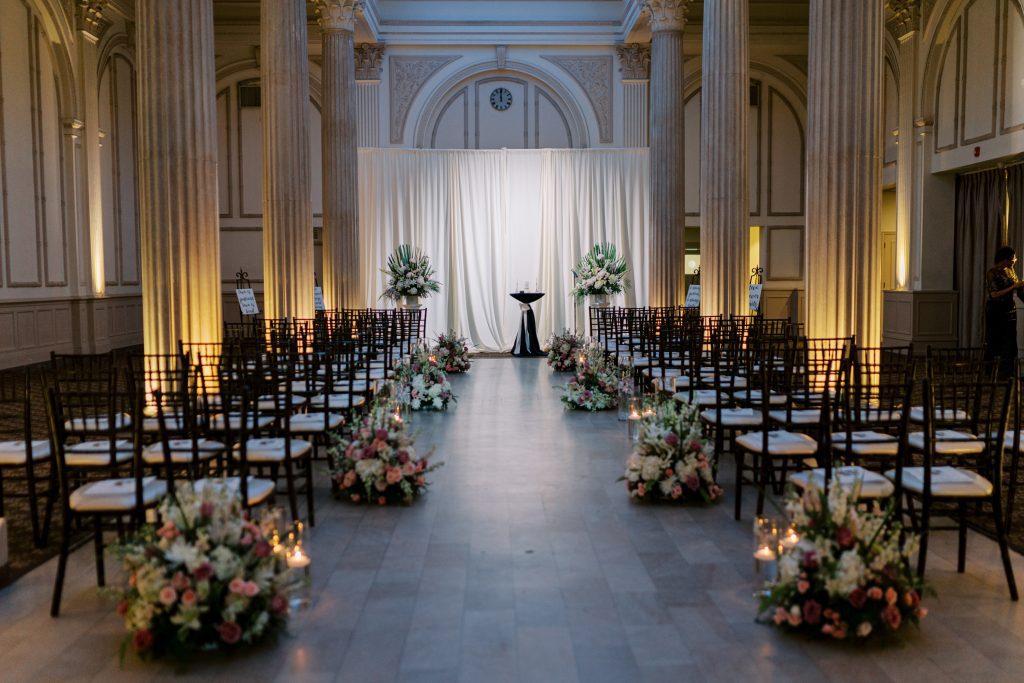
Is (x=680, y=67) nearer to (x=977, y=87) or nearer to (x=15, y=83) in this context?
(x=977, y=87)

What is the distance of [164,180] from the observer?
841 centimetres

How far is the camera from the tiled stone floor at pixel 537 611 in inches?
139

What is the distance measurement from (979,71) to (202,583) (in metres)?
14.7

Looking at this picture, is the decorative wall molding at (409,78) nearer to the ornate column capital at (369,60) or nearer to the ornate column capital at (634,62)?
the ornate column capital at (369,60)

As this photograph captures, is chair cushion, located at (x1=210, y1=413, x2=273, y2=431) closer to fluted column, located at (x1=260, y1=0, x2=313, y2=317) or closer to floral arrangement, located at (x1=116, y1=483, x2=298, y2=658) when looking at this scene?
floral arrangement, located at (x1=116, y1=483, x2=298, y2=658)

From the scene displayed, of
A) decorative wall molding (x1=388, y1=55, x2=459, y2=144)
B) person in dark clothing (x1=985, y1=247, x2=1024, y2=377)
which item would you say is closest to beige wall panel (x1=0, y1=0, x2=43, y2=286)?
decorative wall molding (x1=388, y1=55, x2=459, y2=144)

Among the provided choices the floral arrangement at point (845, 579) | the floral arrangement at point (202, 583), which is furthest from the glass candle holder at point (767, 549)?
the floral arrangement at point (202, 583)

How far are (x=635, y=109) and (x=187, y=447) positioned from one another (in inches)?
679

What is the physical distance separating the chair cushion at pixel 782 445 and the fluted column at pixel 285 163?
8524 millimetres

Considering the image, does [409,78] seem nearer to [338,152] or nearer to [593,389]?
[338,152]

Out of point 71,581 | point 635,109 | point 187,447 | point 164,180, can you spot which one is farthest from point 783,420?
point 635,109

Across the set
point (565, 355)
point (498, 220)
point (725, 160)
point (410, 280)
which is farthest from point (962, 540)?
point (498, 220)

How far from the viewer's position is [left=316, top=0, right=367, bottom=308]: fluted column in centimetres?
1647

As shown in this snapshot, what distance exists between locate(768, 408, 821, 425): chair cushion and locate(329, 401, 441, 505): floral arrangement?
7.65 ft
